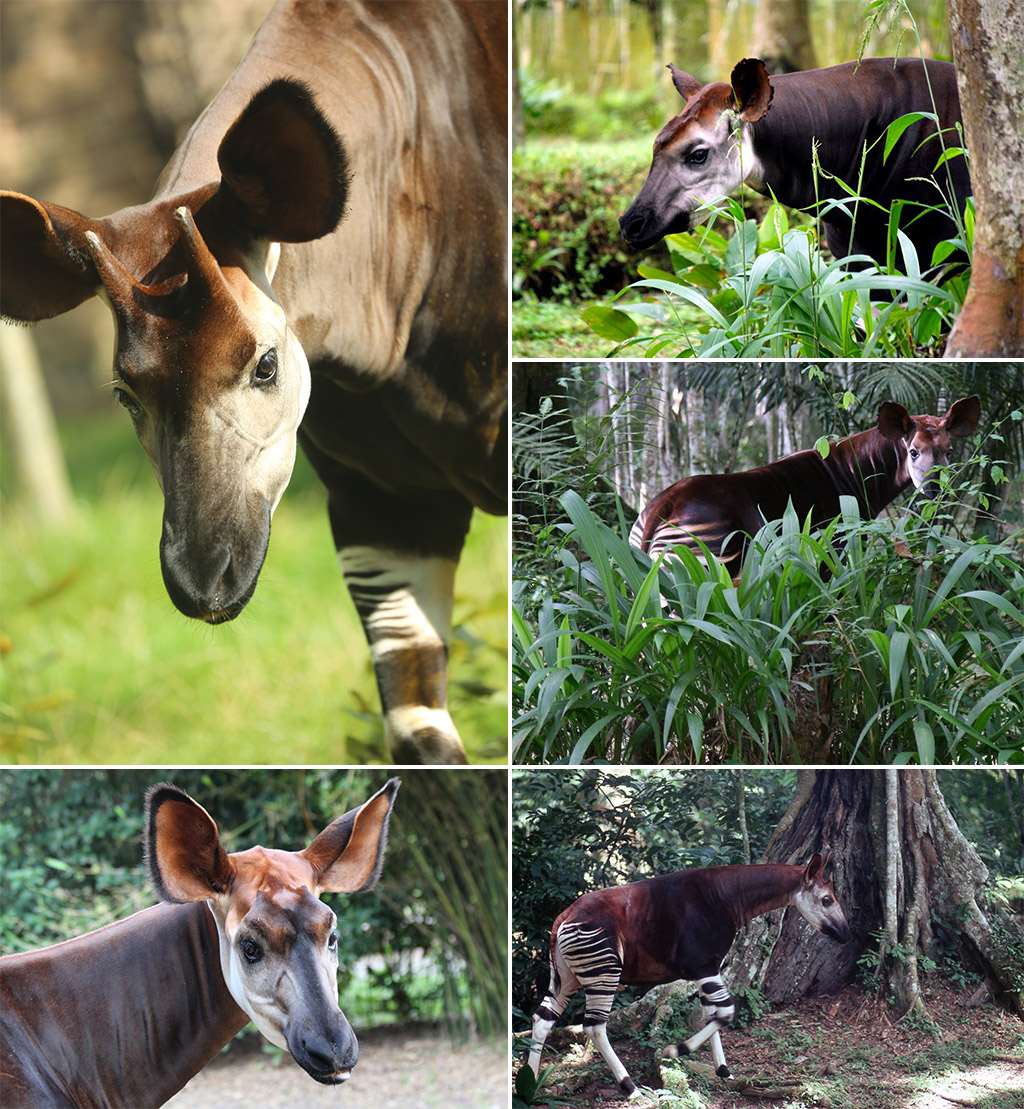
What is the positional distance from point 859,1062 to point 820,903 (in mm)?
404

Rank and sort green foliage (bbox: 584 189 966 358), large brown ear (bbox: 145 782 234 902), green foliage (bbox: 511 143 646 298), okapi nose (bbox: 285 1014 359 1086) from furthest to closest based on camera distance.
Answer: green foliage (bbox: 511 143 646 298) < green foliage (bbox: 584 189 966 358) < large brown ear (bbox: 145 782 234 902) < okapi nose (bbox: 285 1014 359 1086)

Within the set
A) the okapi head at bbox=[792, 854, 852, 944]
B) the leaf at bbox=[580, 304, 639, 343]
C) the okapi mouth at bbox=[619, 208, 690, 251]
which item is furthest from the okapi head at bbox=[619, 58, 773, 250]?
the okapi head at bbox=[792, 854, 852, 944]

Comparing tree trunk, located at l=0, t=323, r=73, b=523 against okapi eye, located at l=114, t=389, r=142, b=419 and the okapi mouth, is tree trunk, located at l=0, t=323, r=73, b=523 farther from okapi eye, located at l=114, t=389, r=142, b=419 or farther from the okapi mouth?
the okapi mouth

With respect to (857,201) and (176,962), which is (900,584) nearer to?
(857,201)

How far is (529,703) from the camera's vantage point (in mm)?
2957

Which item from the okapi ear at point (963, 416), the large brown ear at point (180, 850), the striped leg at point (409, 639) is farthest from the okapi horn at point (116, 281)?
the okapi ear at point (963, 416)

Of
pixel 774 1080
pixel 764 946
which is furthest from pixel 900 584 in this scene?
pixel 774 1080

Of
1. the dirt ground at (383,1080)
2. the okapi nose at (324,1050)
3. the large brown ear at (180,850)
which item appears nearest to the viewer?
the okapi nose at (324,1050)

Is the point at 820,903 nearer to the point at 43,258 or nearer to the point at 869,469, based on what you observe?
the point at 869,469

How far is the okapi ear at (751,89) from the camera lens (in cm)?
289

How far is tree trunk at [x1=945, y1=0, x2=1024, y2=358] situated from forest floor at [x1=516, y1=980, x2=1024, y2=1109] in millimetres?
1726

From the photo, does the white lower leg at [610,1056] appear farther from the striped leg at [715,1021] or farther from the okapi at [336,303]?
A: the okapi at [336,303]

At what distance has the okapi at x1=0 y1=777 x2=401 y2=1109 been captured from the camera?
2.59 m

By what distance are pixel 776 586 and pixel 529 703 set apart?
2.38 ft
